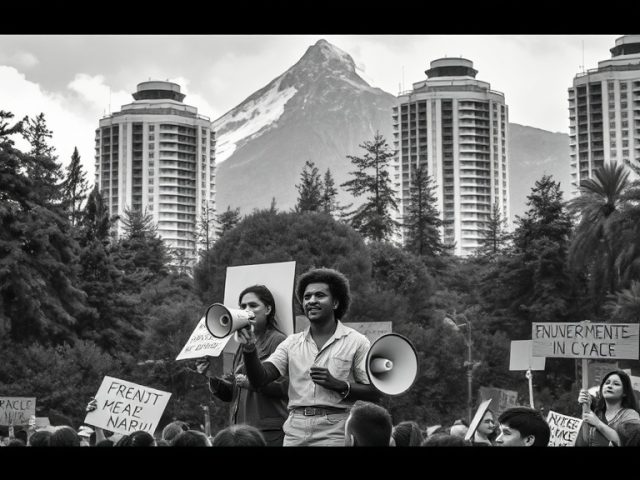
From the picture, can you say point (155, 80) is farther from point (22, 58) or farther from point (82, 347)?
point (82, 347)

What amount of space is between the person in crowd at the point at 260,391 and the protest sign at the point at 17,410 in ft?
28.5

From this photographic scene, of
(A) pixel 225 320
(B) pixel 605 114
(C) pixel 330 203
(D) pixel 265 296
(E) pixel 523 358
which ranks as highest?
(B) pixel 605 114

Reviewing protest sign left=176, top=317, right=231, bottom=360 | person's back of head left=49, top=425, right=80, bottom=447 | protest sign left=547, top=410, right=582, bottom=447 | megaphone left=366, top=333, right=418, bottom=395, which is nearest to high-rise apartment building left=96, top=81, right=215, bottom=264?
protest sign left=547, top=410, right=582, bottom=447

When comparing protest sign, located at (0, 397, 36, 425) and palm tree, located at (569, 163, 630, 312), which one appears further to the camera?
palm tree, located at (569, 163, 630, 312)

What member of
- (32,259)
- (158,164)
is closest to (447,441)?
(32,259)

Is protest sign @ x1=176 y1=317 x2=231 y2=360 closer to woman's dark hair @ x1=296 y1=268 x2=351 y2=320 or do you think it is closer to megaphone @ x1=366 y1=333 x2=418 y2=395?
woman's dark hair @ x1=296 y1=268 x2=351 y2=320

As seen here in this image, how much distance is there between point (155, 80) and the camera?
178 metres

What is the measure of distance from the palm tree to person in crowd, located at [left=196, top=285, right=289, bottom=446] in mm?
44828

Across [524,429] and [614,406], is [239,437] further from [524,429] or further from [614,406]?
[614,406]

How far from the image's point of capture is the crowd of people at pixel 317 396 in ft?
18.6

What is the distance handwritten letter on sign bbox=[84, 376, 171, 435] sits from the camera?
32.2ft

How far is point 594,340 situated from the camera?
41.9 ft

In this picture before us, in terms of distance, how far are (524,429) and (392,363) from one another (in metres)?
0.78

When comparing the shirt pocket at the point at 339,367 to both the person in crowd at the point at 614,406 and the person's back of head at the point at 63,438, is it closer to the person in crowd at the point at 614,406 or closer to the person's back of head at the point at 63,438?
the person's back of head at the point at 63,438
